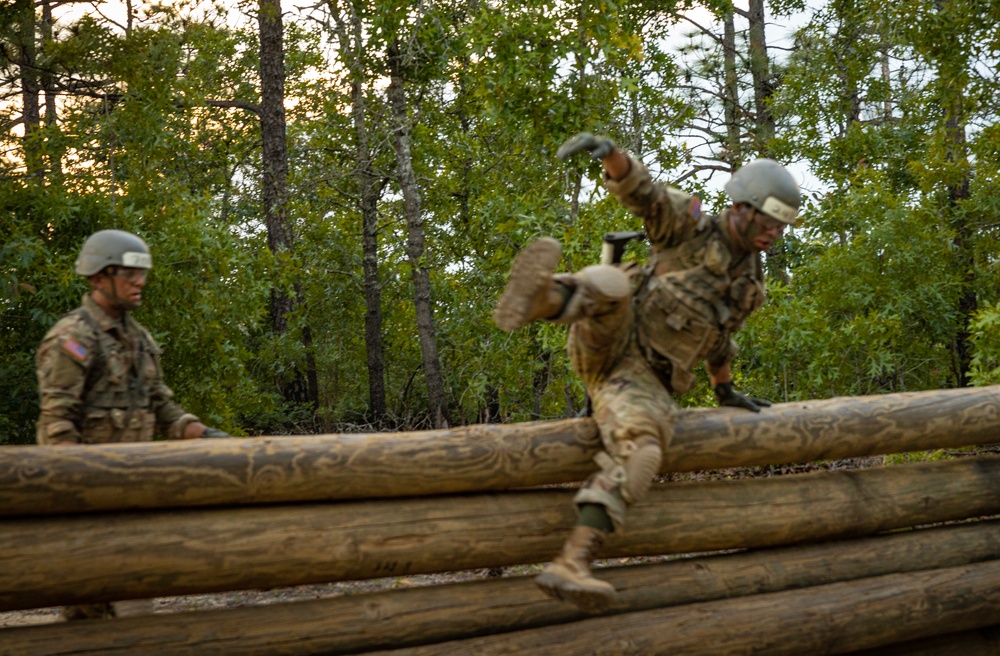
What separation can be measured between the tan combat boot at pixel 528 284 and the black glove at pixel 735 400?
171 cm

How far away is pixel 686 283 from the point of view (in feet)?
18.2

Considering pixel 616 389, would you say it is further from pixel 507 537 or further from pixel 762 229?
pixel 762 229

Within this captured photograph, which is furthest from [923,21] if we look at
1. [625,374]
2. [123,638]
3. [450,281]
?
[123,638]

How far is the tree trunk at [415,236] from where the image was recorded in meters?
13.8

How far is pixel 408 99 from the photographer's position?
17.2 metres

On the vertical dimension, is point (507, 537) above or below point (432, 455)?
below

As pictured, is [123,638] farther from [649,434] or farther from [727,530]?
[727,530]

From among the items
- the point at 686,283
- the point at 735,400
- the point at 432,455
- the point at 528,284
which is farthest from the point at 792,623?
the point at 528,284

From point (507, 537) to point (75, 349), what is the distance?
89.4 inches

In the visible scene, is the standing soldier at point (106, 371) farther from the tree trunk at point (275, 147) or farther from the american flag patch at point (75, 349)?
the tree trunk at point (275, 147)

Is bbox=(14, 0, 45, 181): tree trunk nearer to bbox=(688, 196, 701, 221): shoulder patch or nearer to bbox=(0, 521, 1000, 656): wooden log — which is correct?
bbox=(0, 521, 1000, 656): wooden log

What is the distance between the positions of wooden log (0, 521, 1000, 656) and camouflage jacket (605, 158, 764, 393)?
1.11 metres

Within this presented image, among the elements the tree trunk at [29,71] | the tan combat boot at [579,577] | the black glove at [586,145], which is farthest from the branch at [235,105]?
the tan combat boot at [579,577]

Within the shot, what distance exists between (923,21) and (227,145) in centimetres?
1158
